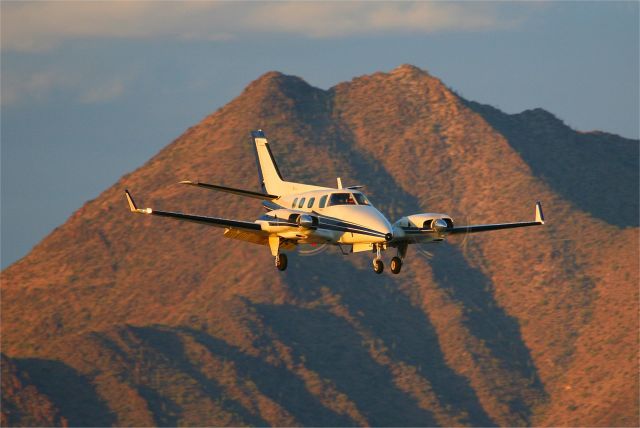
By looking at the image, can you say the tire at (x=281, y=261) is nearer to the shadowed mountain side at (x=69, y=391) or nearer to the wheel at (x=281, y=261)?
the wheel at (x=281, y=261)

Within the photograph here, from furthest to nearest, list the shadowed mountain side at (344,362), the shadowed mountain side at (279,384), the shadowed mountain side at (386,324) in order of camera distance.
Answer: the shadowed mountain side at (386,324) → the shadowed mountain side at (344,362) → the shadowed mountain side at (279,384)

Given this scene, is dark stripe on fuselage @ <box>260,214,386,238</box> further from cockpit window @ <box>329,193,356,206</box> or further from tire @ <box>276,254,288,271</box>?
tire @ <box>276,254,288,271</box>

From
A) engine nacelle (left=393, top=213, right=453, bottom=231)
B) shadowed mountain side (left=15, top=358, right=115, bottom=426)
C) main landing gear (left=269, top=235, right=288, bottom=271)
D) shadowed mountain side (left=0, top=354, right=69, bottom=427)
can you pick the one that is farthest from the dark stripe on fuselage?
shadowed mountain side (left=0, top=354, right=69, bottom=427)

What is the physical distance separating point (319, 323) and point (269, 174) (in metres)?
109

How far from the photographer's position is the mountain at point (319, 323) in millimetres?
164625

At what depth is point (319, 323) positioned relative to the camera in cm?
18050

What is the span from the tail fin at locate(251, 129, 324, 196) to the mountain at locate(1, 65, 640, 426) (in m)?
85.5

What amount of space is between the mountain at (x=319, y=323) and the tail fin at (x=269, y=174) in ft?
281

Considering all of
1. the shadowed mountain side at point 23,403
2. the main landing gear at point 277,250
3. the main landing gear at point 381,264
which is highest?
the main landing gear at point 277,250

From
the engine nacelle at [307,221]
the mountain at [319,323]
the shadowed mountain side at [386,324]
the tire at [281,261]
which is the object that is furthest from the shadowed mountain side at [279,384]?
the engine nacelle at [307,221]

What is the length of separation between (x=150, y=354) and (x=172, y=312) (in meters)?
16.0

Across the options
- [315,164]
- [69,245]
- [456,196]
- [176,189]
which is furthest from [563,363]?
[69,245]

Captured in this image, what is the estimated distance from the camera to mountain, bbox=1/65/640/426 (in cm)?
16462

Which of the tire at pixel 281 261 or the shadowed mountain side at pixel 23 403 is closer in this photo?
the tire at pixel 281 261
